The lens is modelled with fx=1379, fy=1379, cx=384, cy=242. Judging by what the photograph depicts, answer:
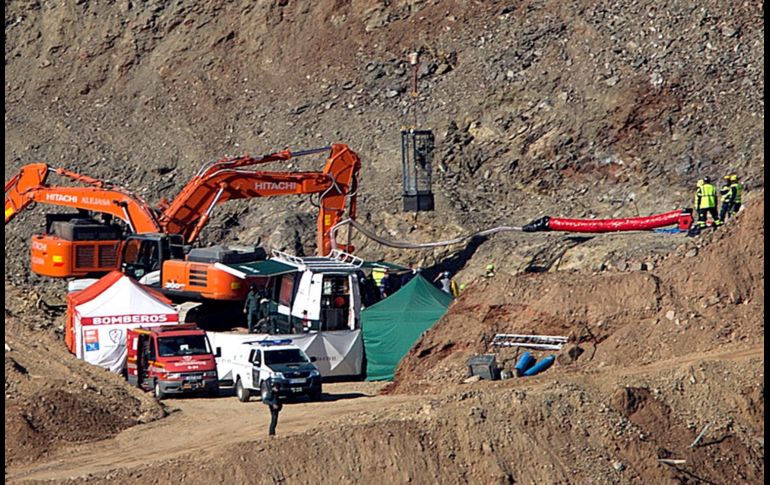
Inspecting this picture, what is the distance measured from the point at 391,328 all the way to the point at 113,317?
6.49 m

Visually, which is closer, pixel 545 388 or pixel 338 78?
pixel 545 388

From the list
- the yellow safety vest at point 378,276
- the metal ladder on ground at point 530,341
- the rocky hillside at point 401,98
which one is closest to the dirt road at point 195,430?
the metal ladder on ground at point 530,341

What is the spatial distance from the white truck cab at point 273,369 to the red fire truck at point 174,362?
53cm

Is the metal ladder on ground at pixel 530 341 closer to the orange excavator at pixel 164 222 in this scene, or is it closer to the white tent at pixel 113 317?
the orange excavator at pixel 164 222

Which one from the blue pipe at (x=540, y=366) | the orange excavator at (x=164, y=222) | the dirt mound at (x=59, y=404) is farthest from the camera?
the orange excavator at (x=164, y=222)

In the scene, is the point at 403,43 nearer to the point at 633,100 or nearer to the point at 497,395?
the point at 633,100

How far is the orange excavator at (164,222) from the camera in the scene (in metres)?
34.0

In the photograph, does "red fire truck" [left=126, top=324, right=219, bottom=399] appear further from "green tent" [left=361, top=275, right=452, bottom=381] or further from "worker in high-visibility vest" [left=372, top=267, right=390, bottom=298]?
"worker in high-visibility vest" [left=372, top=267, right=390, bottom=298]

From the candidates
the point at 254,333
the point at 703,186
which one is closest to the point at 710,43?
the point at 703,186

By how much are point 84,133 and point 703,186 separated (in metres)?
23.4

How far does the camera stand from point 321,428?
23.1 metres

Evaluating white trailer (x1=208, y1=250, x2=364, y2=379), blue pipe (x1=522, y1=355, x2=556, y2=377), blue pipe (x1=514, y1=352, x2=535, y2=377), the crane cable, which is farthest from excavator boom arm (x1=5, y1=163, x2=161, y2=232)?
blue pipe (x1=522, y1=355, x2=556, y2=377)

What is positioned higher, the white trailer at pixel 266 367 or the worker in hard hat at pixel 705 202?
the worker in hard hat at pixel 705 202

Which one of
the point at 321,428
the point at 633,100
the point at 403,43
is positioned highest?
the point at 403,43
